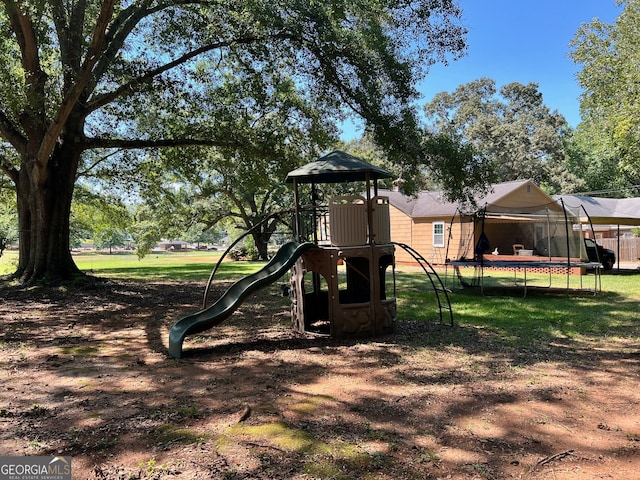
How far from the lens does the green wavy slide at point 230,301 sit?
6498 millimetres

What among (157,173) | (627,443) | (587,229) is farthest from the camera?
(587,229)

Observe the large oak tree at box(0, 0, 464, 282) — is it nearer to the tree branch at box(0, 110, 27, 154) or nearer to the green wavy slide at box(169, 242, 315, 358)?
the tree branch at box(0, 110, 27, 154)

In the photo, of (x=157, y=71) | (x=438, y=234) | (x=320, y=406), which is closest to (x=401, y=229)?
(x=438, y=234)

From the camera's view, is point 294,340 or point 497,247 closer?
point 294,340

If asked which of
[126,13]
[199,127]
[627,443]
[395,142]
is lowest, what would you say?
[627,443]

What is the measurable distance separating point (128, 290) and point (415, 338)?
957 centimetres

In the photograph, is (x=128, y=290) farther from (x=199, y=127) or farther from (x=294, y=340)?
(x=294, y=340)

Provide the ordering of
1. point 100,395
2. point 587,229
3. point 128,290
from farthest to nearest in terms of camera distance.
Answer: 1. point 587,229
2. point 128,290
3. point 100,395

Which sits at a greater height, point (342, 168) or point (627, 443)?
point (342, 168)

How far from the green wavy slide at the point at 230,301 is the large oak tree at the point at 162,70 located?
421 centimetres

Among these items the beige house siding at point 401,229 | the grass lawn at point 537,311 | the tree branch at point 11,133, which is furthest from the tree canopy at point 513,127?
the tree branch at point 11,133

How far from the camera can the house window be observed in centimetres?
2364

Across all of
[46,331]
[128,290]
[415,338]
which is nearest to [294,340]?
[415,338]

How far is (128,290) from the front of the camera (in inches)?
543
